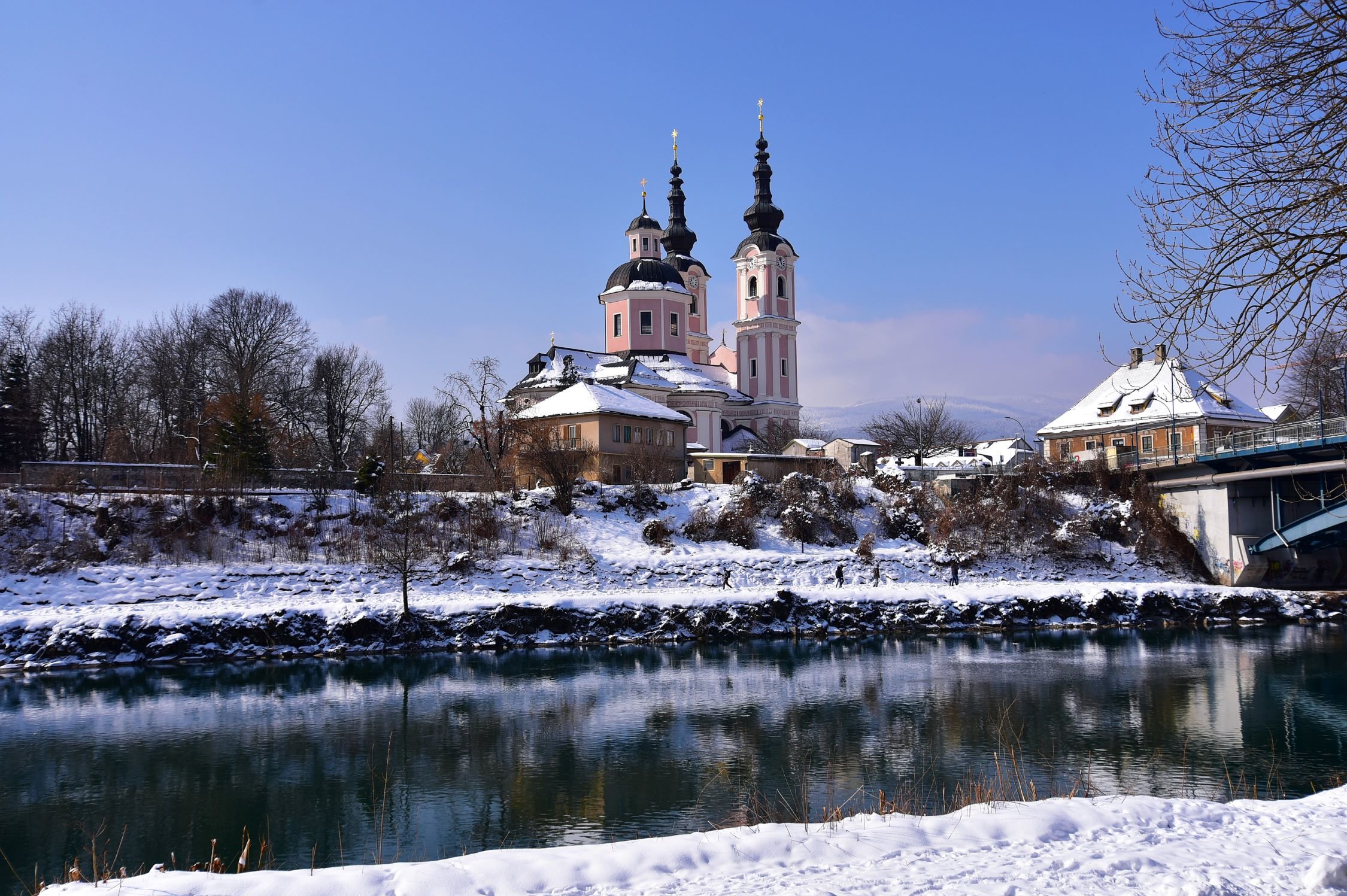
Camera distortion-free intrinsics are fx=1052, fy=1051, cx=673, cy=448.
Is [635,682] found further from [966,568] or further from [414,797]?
[966,568]

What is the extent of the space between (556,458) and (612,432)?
6175 millimetres

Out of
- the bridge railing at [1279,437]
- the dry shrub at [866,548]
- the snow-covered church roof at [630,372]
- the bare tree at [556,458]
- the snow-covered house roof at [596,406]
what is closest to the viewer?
the bridge railing at [1279,437]

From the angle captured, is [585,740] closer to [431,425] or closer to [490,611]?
[490,611]

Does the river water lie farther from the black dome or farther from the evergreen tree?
the black dome

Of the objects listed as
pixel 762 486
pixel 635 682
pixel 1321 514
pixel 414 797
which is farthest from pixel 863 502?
pixel 414 797

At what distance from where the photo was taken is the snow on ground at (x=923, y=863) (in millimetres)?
7488

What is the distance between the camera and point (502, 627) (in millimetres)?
32188

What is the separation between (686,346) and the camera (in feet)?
257

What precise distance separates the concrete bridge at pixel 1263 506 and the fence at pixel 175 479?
28074 mm

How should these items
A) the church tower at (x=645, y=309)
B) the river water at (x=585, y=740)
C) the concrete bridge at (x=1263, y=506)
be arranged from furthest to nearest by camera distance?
the church tower at (x=645, y=309)
the concrete bridge at (x=1263, y=506)
the river water at (x=585, y=740)

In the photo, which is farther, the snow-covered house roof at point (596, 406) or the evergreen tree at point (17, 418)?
the snow-covered house roof at point (596, 406)

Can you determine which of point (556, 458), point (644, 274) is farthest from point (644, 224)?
point (556, 458)

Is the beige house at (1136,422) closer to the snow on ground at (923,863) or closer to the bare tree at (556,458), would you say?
the bare tree at (556,458)

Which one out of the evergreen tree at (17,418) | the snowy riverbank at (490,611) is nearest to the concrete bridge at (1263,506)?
the snowy riverbank at (490,611)
